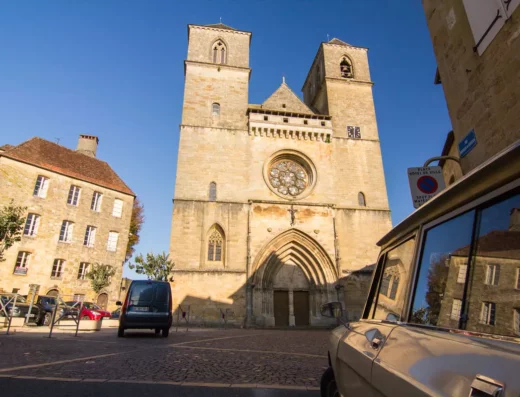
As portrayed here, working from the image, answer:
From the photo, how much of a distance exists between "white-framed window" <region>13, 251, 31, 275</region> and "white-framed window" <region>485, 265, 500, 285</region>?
22.1 meters

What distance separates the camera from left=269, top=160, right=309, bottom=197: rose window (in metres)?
20.5

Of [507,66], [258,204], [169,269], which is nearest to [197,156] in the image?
[258,204]

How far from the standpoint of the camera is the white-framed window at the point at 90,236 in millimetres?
21234

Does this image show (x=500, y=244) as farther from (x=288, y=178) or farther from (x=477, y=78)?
(x=288, y=178)

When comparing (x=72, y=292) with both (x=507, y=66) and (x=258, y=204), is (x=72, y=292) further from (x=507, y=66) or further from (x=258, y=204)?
A: (x=507, y=66)

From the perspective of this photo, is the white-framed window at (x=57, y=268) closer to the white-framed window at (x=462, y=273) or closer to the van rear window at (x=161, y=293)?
the van rear window at (x=161, y=293)

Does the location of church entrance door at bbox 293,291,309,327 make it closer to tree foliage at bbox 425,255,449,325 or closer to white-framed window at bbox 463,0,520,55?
white-framed window at bbox 463,0,520,55

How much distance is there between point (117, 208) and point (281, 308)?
1377 centimetres

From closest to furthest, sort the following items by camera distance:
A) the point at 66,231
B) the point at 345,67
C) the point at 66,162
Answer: the point at 66,231 < the point at 66,162 < the point at 345,67

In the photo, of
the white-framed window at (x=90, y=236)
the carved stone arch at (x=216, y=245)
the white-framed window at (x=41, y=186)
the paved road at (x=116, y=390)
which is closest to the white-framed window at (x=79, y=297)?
the white-framed window at (x=90, y=236)

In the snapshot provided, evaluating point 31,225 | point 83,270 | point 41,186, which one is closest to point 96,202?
point 41,186

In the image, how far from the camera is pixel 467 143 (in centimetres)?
725

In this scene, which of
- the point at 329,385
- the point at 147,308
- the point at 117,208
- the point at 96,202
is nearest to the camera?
the point at 329,385

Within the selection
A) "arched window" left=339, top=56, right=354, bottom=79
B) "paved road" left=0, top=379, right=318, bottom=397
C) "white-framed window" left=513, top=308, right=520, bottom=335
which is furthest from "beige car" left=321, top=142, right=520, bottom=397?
"arched window" left=339, top=56, right=354, bottom=79
